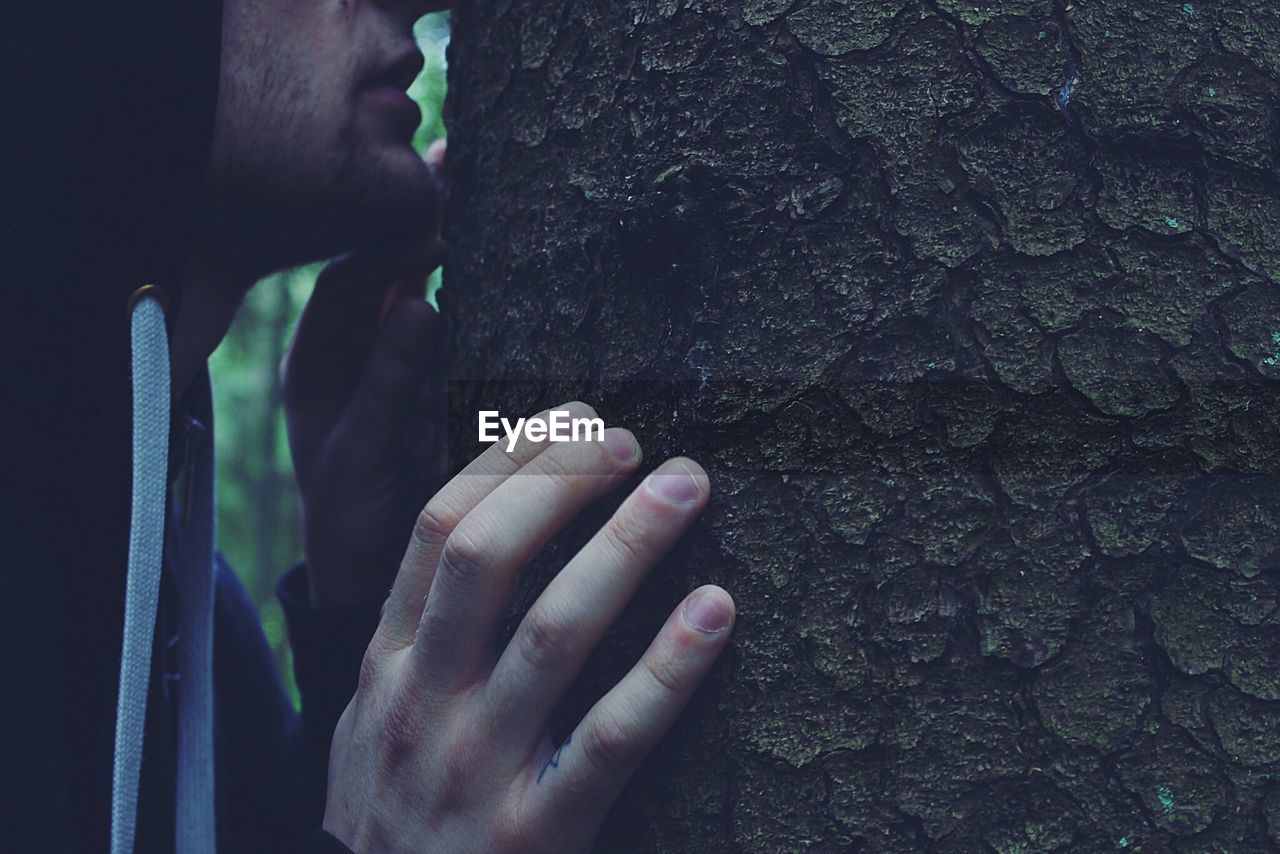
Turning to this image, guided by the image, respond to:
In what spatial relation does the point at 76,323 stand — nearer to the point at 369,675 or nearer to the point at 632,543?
the point at 369,675

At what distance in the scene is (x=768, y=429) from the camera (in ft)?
A: 3.92

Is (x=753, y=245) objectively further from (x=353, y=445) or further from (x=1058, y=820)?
(x=353, y=445)

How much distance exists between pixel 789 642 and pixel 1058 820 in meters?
0.35

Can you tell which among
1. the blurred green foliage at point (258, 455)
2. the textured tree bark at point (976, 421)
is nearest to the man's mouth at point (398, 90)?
the textured tree bark at point (976, 421)

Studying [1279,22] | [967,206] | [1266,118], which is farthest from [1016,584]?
[1279,22]

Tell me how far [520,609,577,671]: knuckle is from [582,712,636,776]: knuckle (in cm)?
9

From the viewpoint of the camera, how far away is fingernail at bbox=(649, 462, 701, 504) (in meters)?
1.18

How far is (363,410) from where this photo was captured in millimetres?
Result: 2203

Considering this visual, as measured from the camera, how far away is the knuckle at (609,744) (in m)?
1.16

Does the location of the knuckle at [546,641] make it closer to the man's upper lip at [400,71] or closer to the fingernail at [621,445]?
the fingernail at [621,445]

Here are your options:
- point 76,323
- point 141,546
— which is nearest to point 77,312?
point 76,323

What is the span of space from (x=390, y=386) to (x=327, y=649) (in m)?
0.74

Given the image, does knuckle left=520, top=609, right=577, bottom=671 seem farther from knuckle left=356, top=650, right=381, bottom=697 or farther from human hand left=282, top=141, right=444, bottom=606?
human hand left=282, top=141, right=444, bottom=606

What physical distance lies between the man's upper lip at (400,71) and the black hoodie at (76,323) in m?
0.29
